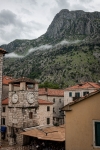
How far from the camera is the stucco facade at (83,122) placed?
844 centimetres

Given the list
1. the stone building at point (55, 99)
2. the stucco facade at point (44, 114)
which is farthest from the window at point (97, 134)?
the stone building at point (55, 99)

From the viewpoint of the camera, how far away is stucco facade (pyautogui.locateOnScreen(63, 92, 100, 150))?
8438 millimetres

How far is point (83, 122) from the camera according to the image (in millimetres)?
8680

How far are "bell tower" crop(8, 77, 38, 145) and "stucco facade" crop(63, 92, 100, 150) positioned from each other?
74.9ft

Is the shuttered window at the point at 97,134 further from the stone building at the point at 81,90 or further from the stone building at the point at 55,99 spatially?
the stone building at the point at 55,99

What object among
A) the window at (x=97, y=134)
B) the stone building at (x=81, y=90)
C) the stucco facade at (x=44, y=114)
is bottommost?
the stucco facade at (x=44, y=114)

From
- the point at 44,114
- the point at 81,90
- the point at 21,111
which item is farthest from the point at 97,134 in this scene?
the point at 81,90

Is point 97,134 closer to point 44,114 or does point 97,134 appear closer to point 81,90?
point 44,114

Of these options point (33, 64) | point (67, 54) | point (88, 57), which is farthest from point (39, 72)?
point (88, 57)

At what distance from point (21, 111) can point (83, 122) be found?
23.7 meters

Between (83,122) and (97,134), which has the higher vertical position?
(83,122)

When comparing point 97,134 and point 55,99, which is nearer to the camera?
point 97,134

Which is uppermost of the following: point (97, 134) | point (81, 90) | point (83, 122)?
point (81, 90)

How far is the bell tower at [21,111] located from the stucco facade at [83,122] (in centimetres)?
2282
